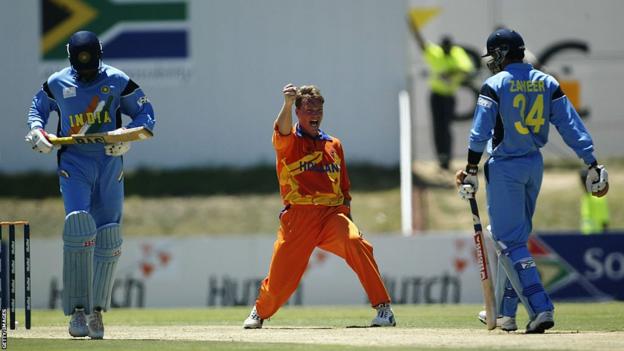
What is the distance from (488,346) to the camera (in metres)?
8.22

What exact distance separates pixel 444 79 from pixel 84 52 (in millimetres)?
13503

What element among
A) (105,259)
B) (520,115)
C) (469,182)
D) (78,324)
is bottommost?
(78,324)

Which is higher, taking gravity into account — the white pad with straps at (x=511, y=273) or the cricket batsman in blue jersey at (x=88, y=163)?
the cricket batsman in blue jersey at (x=88, y=163)

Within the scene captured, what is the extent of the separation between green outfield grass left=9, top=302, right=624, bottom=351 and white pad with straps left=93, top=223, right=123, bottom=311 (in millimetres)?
308

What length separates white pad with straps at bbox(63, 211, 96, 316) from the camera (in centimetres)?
938

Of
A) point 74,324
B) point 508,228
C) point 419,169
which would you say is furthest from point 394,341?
point 419,169

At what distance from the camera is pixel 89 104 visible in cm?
955

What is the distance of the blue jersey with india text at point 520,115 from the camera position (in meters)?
9.29

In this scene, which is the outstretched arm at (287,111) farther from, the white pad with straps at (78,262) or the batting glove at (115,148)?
the white pad with straps at (78,262)

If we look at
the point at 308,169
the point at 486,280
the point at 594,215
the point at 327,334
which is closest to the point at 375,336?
the point at 327,334

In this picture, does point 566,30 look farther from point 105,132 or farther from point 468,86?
point 105,132

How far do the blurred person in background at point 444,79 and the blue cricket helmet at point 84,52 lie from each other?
43.4 ft

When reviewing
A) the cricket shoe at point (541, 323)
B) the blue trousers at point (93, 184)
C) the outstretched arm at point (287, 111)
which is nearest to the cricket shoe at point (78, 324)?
the blue trousers at point (93, 184)

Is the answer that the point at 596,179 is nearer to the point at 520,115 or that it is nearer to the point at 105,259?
the point at 520,115
